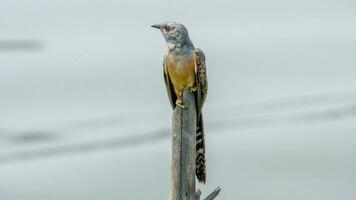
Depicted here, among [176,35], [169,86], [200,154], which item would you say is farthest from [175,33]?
[200,154]

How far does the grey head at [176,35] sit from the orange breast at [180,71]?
0.10 meters

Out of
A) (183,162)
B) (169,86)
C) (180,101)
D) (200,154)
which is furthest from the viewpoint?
(169,86)

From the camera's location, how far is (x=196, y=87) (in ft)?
25.9

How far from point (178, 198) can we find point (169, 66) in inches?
80.1

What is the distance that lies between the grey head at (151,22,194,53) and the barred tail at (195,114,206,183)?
119cm

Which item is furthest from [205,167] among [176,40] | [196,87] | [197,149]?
[176,40]

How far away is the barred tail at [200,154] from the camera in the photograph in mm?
6852

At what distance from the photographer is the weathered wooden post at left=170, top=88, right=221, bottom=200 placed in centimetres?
646

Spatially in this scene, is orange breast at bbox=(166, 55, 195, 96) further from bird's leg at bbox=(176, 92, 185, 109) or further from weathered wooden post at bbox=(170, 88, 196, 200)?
weathered wooden post at bbox=(170, 88, 196, 200)

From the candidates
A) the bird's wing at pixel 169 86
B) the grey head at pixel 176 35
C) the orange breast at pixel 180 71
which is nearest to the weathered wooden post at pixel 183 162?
the bird's wing at pixel 169 86

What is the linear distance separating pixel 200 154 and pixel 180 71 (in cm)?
136

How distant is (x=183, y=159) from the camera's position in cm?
654

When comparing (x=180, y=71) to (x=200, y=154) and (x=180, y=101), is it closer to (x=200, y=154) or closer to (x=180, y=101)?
(x=180, y=101)

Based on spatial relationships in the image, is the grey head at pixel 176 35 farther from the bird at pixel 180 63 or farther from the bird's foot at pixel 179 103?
the bird's foot at pixel 179 103
